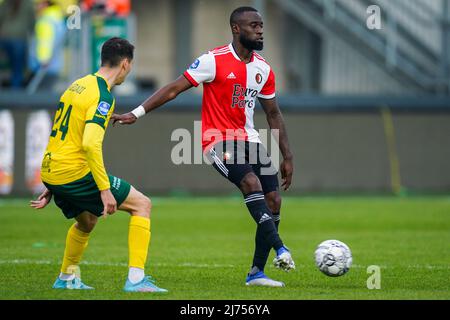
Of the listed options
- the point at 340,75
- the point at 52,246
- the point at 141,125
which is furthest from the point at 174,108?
the point at 52,246

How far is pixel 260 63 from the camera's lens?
10.0 metres

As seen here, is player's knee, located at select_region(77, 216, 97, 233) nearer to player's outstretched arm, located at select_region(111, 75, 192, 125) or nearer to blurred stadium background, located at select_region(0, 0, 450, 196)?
player's outstretched arm, located at select_region(111, 75, 192, 125)

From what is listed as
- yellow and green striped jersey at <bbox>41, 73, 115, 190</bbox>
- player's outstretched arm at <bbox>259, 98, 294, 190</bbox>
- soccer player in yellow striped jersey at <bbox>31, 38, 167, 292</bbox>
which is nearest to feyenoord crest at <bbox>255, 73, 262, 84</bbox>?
player's outstretched arm at <bbox>259, 98, 294, 190</bbox>

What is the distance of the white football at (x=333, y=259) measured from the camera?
369 inches

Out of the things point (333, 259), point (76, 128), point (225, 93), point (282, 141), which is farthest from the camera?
point (282, 141)

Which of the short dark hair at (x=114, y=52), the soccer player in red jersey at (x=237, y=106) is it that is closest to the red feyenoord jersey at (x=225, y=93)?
the soccer player in red jersey at (x=237, y=106)

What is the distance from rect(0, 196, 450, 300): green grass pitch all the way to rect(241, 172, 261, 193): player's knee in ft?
2.83

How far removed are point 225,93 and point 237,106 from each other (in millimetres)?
163

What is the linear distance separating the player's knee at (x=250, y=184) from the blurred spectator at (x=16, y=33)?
47.8 ft

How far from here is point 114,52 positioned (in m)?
8.80

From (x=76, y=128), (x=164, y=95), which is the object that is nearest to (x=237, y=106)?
(x=164, y=95)

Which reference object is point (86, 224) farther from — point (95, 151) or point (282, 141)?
point (282, 141)

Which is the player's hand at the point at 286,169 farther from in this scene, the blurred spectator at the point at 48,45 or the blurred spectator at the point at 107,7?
the blurred spectator at the point at 48,45
